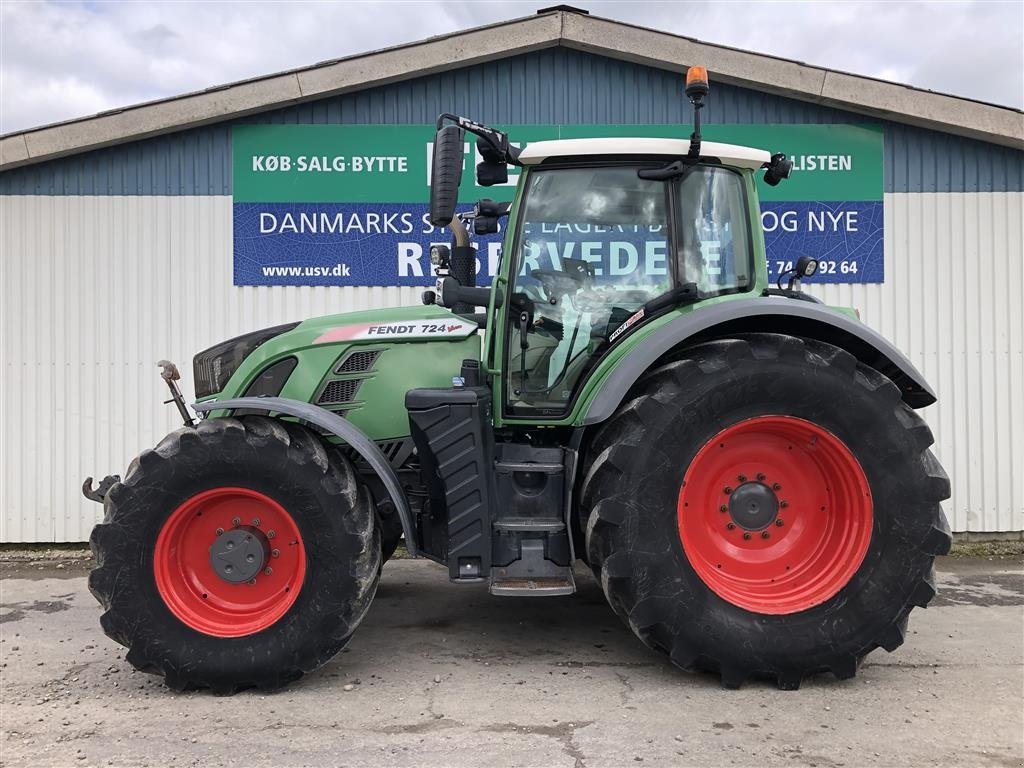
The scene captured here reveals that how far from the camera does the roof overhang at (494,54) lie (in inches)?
242

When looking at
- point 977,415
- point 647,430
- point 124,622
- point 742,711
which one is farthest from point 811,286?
point 124,622

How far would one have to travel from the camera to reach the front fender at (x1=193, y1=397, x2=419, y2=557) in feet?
11.6

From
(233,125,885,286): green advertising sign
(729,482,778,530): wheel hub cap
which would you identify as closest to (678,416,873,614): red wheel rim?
(729,482,778,530): wheel hub cap

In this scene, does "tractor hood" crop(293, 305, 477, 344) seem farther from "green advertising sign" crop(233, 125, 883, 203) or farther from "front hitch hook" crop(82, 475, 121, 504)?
"green advertising sign" crop(233, 125, 883, 203)

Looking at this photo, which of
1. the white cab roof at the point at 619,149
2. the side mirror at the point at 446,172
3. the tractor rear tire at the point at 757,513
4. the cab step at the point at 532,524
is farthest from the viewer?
the white cab roof at the point at 619,149

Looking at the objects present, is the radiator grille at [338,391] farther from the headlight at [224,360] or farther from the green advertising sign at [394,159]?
the green advertising sign at [394,159]

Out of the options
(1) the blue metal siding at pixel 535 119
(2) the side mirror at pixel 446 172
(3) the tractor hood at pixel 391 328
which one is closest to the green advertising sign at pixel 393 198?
(1) the blue metal siding at pixel 535 119

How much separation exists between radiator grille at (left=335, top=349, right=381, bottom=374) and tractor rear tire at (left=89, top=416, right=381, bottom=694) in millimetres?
559

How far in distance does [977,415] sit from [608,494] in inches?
182

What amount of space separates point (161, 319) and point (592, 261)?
428 centimetres

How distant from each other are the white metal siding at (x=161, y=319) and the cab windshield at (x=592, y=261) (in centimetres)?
317

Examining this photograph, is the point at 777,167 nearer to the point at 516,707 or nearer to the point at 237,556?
the point at 516,707

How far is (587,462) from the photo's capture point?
3666 mm

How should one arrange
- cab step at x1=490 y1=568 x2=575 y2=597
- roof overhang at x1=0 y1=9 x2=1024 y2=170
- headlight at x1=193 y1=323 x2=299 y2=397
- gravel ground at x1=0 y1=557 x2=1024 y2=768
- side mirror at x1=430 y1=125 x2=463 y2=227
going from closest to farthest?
gravel ground at x1=0 y1=557 x2=1024 y2=768, side mirror at x1=430 y1=125 x2=463 y2=227, cab step at x1=490 y1=568 x2=575 y2=597, headlight at x1=193 y1=323 x2=299 y2=397, roof overhang at x1=0 y1=9 x2=1024 y2=170
